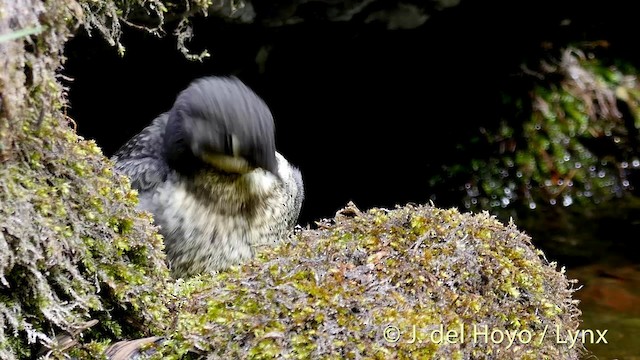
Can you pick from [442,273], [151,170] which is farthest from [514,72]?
[442,273]

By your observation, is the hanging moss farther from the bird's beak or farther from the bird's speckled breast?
the bird's beak

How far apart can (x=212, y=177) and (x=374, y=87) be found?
4216mm

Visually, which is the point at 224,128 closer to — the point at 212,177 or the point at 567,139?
the point at 212,177

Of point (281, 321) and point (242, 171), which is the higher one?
point (242, 171)

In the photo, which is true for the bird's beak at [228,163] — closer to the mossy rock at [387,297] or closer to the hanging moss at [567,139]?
the mossy rock at [387,297]

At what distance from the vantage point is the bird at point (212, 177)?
3055 millimetres

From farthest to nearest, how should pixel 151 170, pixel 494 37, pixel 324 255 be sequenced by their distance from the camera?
pixel 494 37
pixel 151 170
pixel 324 255

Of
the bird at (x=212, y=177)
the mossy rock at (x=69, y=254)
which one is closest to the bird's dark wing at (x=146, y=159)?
the bird at (x=212, y=177)

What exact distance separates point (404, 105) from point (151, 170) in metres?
4.43

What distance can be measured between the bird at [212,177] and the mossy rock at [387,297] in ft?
1.60

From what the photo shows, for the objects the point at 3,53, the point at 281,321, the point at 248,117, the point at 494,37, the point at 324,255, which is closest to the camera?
the point at 3,53

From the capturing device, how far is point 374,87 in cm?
727

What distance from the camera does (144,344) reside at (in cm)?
224

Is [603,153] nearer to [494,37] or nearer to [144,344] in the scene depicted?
[494,37]
